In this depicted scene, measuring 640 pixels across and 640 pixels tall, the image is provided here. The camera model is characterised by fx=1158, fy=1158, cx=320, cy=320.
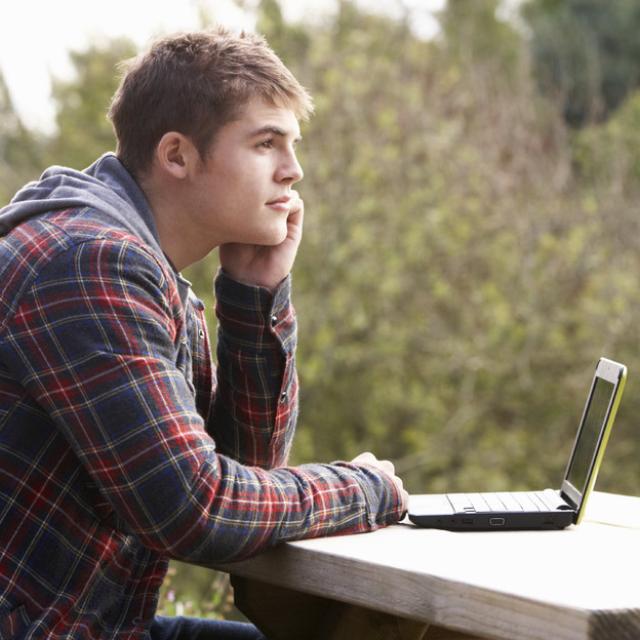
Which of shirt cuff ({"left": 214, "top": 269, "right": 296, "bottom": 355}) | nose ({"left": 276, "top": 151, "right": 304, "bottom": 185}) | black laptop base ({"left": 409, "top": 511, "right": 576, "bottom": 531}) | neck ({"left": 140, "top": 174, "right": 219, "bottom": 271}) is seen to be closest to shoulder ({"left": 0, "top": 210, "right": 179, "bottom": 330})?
neck ({"left": 140, "top": 174, "right": 219, "bottom": 271})

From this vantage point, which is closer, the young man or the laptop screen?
the young man

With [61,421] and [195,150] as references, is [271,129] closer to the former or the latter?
[195,150]

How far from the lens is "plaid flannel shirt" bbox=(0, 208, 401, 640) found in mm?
1736

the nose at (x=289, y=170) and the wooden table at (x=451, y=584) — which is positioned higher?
the nose at (x=289, y=170)

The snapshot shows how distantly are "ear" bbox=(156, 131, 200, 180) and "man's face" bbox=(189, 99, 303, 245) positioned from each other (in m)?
0.03

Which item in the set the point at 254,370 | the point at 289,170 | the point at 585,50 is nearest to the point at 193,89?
the point at 289,170

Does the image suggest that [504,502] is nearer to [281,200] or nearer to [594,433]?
[594,433]

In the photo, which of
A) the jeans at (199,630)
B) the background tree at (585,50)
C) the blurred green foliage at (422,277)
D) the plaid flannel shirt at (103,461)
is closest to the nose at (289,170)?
the plaid flannel shirt at (103,461)

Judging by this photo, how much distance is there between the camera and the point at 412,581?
1.61 meters

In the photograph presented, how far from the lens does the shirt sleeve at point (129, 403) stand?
5.68 ft

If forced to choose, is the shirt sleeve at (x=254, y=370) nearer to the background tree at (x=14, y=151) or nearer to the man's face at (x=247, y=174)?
the man's face at (x=247, y=174)

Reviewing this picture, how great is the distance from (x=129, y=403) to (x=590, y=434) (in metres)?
1.00

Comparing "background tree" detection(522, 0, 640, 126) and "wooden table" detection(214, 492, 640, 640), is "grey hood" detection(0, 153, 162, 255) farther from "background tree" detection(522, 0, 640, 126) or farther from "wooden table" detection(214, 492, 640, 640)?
"background tree" detection(522, 0, 640, 126)

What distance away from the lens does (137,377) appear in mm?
1745
